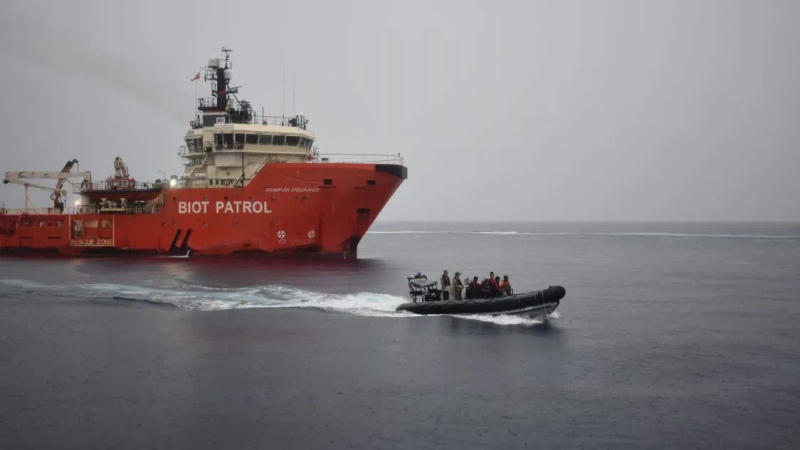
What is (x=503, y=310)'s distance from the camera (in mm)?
26391


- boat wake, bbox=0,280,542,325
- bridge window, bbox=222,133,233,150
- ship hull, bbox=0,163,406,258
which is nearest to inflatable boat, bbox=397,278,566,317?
boat wake, bbox=0,280,542,325

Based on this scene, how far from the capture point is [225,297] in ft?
107

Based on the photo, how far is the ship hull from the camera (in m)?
46.2

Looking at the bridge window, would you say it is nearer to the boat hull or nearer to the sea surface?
the sea surface

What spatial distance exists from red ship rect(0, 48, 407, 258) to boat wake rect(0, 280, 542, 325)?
10.7m

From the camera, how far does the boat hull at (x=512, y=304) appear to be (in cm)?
2580

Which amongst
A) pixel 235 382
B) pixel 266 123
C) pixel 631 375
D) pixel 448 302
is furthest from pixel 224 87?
pixel 631 375

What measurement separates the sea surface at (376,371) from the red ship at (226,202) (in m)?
10.9

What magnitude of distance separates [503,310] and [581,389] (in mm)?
8848

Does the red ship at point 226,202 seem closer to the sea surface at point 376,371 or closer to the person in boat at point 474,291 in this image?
the sea surface at point 376,371

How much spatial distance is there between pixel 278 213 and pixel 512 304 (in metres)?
24.7

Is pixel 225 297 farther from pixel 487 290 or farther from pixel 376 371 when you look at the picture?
pixel 376 371

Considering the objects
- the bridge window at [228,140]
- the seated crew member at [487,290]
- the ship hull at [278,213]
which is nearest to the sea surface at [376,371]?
the seated crew member at [487,290]

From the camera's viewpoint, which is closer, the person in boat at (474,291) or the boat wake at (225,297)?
the person in boat at (474,291)
